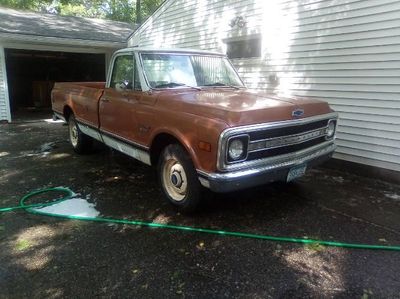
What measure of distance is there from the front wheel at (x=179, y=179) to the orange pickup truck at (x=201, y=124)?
12mm

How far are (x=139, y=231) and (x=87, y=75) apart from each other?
53.9 feet

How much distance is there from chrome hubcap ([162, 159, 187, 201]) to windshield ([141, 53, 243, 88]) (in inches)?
44.0

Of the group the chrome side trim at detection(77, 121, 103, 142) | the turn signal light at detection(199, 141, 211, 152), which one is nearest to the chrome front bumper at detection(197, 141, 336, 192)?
the turn signal light at detection(199, 141, 211, 152)

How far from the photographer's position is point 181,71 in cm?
483

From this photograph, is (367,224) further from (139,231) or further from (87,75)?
(87,75)

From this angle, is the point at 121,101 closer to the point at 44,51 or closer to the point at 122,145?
the point at 122,145

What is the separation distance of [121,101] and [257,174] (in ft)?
7.97

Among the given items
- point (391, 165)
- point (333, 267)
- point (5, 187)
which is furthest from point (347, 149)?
point (5, 187)

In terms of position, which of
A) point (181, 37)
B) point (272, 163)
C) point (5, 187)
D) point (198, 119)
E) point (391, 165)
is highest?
point (181, 37)

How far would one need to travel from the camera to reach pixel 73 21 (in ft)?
47.6

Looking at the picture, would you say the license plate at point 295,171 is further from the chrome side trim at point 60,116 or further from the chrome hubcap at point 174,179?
the chrome side trim at point 60,116

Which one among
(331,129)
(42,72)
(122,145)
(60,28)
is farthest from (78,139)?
(42,72)

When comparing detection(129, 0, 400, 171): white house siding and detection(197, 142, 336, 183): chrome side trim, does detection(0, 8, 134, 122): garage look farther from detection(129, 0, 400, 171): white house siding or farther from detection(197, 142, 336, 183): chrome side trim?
detection(197, 142, 336, 183): chrome side trim

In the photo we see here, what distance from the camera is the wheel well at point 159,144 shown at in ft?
13.7
